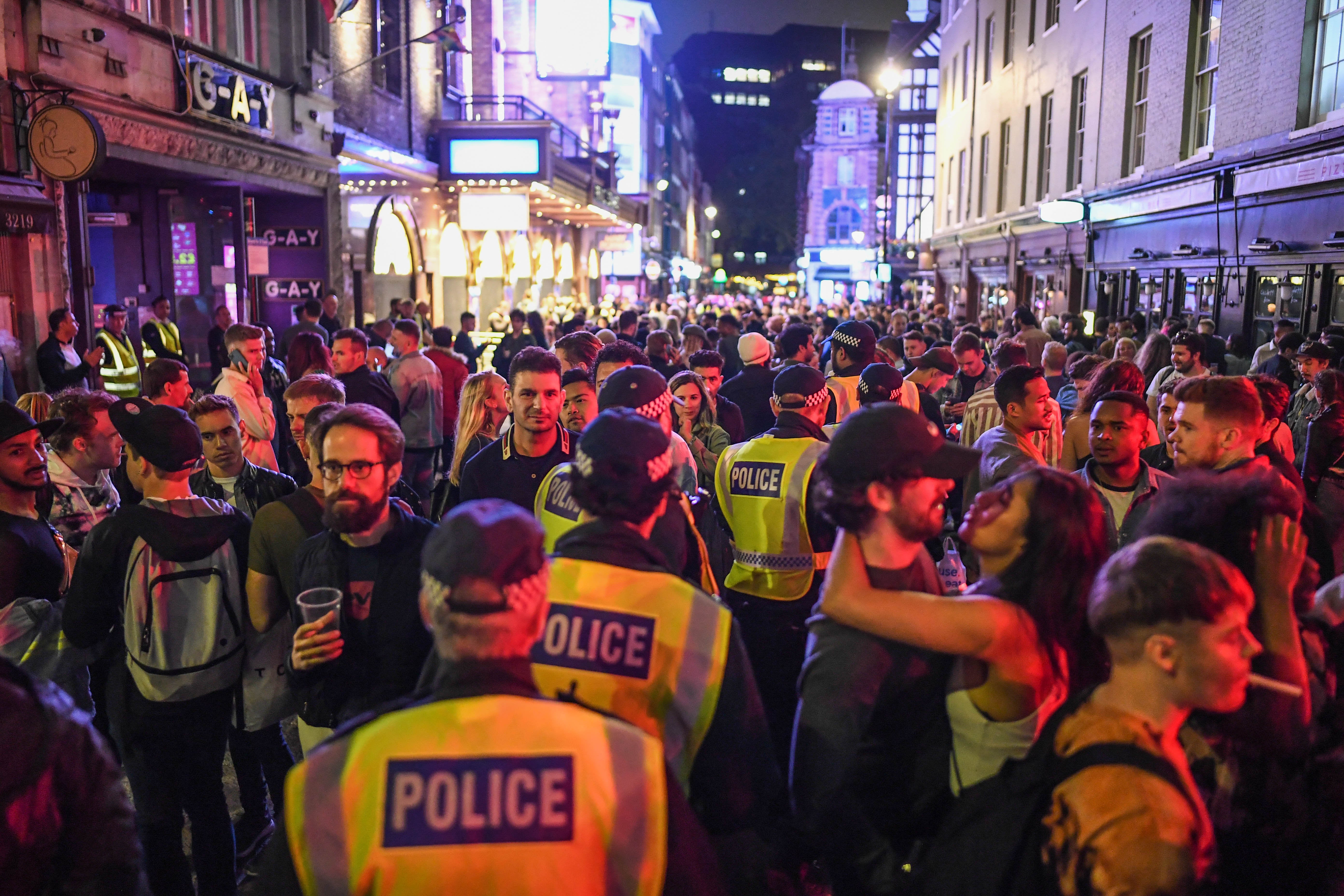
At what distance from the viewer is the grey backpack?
344cm

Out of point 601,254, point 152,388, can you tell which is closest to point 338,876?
point 152,388

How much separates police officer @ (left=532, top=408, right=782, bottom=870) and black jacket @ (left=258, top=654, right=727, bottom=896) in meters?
0.53

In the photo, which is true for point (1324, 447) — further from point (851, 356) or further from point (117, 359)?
point (117, 359)

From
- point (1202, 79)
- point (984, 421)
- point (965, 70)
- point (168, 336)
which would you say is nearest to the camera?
point (984, 421)

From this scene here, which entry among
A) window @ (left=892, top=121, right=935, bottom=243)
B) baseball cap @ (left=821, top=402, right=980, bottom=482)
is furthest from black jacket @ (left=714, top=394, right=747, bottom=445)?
window @ (left=892, top=121, right=935, bottom=243)

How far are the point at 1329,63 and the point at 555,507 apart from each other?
10.7 m

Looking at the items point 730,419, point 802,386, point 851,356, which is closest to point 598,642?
point 802,386

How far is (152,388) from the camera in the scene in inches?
242

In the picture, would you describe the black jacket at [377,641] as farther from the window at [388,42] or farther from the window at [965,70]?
Result: the window at [965,70]

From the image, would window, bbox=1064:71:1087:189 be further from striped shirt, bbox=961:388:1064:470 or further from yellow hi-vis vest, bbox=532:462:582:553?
yellow hi-vis vest, bbox=532:462:582:553

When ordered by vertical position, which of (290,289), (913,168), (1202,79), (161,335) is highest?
(913,168)

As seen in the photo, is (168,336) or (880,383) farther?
(168,336)

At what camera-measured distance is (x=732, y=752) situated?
2.52 m

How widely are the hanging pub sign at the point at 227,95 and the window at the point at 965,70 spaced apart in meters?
21.8
